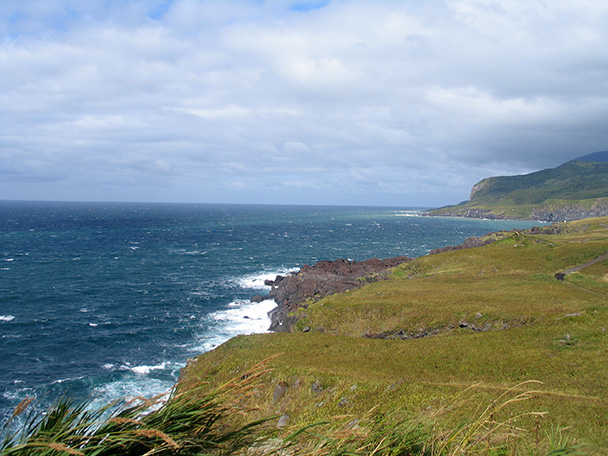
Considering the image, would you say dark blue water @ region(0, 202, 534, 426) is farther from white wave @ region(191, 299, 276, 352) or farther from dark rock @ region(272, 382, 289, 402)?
dark rock @ region(272, 382, 289, 402)

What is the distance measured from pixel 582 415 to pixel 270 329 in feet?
111

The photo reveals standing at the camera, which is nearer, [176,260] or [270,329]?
[270,329]

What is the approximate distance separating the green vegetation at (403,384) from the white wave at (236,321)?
7.83 metres

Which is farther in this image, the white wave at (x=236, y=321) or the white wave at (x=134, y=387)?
the white wave at (x=236, y=321)

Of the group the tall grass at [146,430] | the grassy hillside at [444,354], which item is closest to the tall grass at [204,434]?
the tall grass at [146,430]

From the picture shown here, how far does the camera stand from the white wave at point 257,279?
219 ft

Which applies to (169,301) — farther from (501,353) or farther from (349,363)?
(501,353)

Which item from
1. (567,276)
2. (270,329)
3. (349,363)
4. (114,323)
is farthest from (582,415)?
(114,323)

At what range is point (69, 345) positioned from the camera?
1548 inches

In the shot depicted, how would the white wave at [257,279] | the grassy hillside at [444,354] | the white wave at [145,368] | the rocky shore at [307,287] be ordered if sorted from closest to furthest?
the grassy hillside at [444,354] < the white wave at [145,368] < the rocky shore at [307,287] < the white wave at [257,279]

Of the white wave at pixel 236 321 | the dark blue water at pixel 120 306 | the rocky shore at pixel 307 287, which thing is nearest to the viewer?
the dark blue water at pixel 120 306

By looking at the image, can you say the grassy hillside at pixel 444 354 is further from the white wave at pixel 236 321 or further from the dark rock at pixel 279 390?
the white wave at pixel 236 321

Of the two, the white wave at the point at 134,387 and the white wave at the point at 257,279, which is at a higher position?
the white wave at the point at 257,279

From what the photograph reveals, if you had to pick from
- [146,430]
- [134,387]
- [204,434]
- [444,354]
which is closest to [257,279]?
[134,387]
